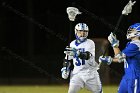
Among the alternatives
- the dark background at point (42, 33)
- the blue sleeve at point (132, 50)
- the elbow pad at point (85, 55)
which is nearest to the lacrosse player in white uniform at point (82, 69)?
the elbow pad at point (85, 55)

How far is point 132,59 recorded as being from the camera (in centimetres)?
910

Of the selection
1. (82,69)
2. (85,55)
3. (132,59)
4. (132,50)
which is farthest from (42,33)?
(132,50)

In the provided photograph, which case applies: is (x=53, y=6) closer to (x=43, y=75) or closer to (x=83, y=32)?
(x=43, y=75)

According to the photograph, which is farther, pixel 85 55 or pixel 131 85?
pixel 85 55

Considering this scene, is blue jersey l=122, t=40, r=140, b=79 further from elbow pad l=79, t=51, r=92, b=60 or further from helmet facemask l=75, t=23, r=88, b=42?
helmet facemask l=75, t=23, r=88, b=42

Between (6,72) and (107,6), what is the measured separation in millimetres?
7104

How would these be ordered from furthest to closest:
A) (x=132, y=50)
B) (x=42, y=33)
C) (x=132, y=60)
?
(x=42, y=33), (x=132, y=60), (x=132, y=50)

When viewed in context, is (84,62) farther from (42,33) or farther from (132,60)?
(42,33)

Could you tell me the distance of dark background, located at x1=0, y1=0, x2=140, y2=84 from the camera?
1955cm

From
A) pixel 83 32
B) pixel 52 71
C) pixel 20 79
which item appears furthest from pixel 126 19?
pixel 83 32

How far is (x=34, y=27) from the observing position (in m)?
23.8

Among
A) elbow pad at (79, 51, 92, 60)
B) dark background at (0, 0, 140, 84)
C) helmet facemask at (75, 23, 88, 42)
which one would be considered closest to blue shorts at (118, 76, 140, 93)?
elbow pad at (79, 51, 92, 60)

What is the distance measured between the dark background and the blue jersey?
304 inches

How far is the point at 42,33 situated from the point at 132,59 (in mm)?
14854
